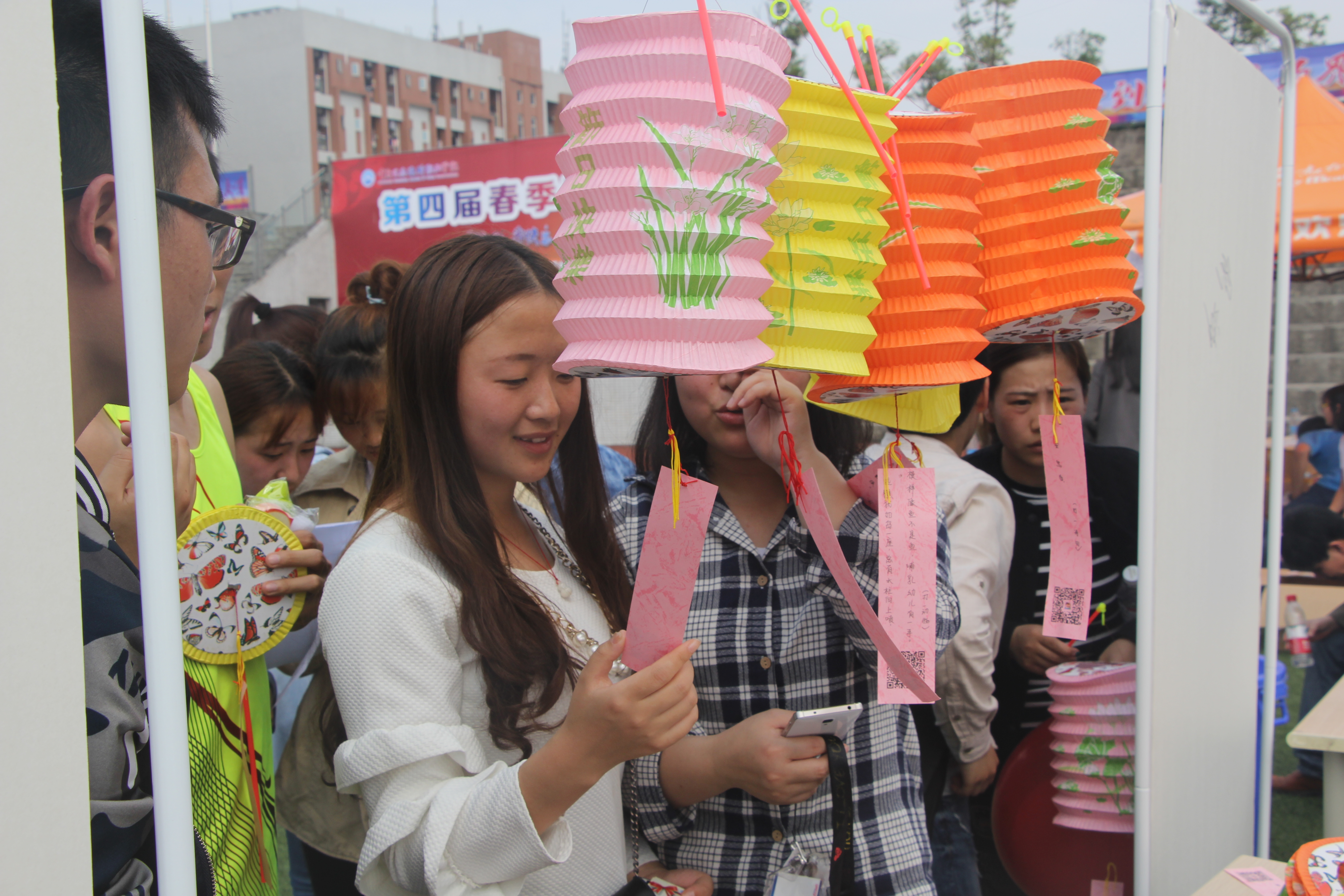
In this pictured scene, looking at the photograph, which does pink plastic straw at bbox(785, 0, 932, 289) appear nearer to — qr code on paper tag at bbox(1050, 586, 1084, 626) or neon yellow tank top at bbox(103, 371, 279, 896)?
qr code on paper tag at bbox(1050, 586, 1084, 626)

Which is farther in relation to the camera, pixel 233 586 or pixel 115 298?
pixel 233 586

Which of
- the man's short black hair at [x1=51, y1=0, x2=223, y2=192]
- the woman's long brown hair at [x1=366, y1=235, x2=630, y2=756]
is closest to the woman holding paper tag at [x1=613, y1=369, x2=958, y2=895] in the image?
the woman's long brown hair at [x1=366, y1=235, x2=630, y2=756]

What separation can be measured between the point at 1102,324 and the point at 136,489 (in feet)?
3.39

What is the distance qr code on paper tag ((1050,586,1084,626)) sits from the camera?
48.7 inches

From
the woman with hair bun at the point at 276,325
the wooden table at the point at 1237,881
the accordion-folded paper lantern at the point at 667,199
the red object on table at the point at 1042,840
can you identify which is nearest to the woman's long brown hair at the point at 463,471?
the accordion-folded paper lantern at the point at 667,199

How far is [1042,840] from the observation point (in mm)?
1677

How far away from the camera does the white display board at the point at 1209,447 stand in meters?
1.34

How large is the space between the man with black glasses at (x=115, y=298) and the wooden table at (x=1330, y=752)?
6.03ft

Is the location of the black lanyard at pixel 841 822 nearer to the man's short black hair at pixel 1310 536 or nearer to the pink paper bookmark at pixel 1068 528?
the pink paper bookmark at pixel 1068 528

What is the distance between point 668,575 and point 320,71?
35357mm

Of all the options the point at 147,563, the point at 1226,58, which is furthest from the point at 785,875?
the point at 1226,58

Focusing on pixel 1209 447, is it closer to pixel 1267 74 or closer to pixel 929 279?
pixel 929 279

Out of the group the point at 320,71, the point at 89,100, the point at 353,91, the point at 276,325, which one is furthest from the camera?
the point at 353,91

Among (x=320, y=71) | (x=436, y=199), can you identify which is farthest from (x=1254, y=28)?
(x=320, y=71)
